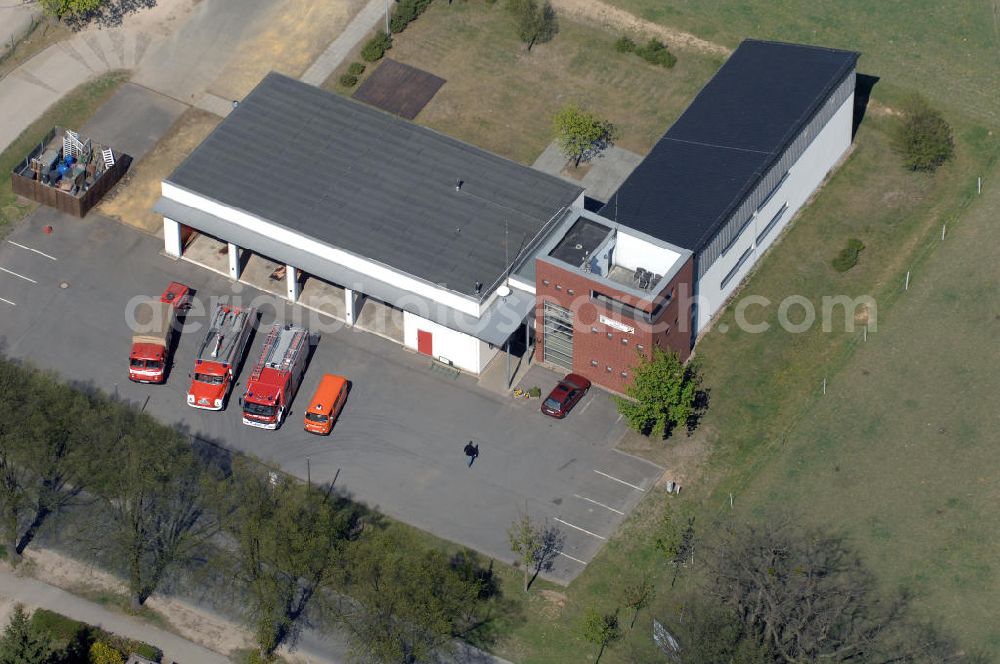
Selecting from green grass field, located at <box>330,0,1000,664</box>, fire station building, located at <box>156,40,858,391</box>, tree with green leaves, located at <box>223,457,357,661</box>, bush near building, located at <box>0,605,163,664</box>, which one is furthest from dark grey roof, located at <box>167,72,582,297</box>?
bush near building, located at <box>0,605,163,664</box>

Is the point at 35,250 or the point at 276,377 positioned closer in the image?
the point at 276,377

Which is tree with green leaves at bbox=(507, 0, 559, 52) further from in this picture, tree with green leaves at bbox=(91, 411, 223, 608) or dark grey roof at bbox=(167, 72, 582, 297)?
tree with green leaves at bbox=(91, 411, 223, 608)

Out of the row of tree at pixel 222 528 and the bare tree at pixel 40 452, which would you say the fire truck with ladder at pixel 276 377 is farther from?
the bare tree at pixel 40 452

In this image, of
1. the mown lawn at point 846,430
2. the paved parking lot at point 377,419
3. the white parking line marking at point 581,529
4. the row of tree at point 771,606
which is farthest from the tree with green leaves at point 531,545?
the row of tree at point 771,606

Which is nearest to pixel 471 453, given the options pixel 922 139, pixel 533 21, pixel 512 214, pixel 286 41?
pixel 512 214

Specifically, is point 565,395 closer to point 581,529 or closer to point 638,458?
point 638,458

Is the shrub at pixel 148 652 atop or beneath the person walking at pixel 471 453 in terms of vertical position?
beneath
